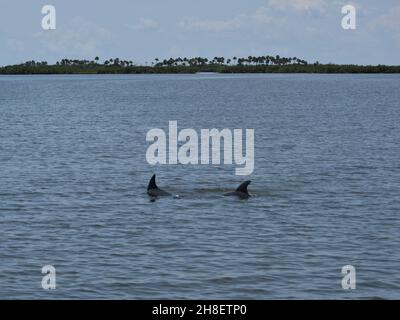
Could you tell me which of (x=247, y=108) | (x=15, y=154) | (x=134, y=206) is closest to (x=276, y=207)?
(x=134, y=206)

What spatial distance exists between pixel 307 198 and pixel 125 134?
40341 mm

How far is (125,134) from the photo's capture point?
76875 millimetres

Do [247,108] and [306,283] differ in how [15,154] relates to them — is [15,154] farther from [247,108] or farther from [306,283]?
[247,108]
